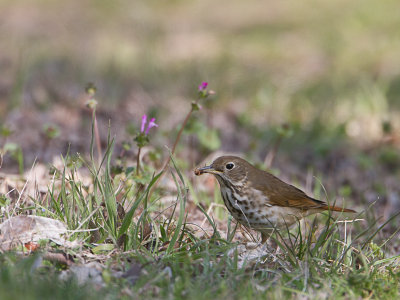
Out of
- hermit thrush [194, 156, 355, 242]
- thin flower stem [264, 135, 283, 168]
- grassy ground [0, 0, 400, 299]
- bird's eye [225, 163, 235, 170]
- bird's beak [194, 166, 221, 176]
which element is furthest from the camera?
thin flower stem [264, 135, 283, 168]

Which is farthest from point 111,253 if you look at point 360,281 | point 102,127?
point 102,127

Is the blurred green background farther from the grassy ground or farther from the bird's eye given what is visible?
the bird's eye

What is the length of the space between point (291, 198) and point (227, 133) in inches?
133

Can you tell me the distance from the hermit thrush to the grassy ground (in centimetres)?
19

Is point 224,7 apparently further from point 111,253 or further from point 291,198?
point 111,253

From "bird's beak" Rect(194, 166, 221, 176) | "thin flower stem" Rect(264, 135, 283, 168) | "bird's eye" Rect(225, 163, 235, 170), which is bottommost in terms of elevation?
"thin flower stem" Rect(264, 135, 283, 168)

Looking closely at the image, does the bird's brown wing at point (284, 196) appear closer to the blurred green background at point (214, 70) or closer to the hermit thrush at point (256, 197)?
the hermit thrush at point (256, 197)

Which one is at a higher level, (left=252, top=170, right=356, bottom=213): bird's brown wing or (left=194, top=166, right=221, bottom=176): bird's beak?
(left=194, top=166, right=221, bottom=176): bird's beak

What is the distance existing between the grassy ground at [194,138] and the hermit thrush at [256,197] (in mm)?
192

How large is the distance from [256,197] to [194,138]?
286 cm

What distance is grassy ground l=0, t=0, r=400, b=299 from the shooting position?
3.78 m

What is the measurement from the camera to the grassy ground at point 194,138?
3783 millimetres

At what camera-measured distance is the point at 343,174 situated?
766 cm

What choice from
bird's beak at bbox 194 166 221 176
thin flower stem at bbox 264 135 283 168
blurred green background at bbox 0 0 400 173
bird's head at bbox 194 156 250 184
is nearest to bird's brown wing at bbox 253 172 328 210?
bird's head at bbox 194 156 250 184
